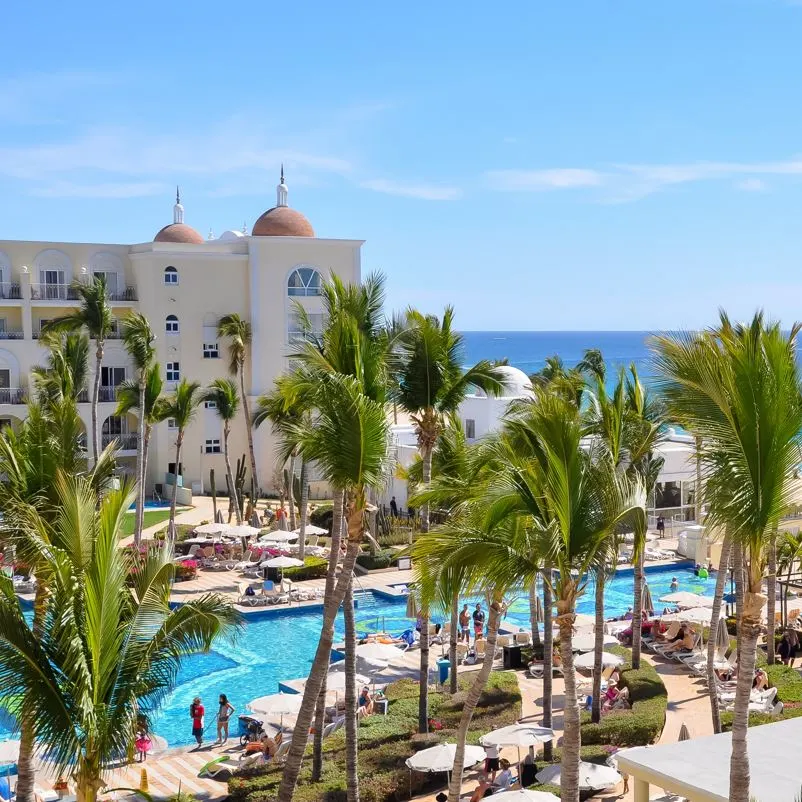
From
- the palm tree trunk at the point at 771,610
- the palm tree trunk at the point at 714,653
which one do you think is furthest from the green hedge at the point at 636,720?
the palm tree trunk at the point at 771,610

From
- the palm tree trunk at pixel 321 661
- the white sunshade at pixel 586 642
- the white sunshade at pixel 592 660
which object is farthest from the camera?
the white sunshade at pixel 586 642

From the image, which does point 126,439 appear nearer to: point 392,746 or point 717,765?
point 392,746

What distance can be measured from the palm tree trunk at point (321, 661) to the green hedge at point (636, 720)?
230 inches

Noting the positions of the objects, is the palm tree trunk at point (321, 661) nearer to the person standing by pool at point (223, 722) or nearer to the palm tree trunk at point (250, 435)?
the person standing by pool at point (223, 722)

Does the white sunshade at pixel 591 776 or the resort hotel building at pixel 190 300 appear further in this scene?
the resort hotel building at pixel 190 300

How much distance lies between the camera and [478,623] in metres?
25.6

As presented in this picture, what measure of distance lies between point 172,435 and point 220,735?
1090 inches

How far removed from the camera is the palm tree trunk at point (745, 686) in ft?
31.1

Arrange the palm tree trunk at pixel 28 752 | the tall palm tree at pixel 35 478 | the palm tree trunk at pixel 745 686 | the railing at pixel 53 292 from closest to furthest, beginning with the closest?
1. the palm tree trunk at pixel 745 686
2. the palm tree trunk at pixel 28 752
3. the tall palm tree at pixel 35 478
4. the railing at pixel 53 292

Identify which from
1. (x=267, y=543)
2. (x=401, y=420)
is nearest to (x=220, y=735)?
(x=267, y=543)

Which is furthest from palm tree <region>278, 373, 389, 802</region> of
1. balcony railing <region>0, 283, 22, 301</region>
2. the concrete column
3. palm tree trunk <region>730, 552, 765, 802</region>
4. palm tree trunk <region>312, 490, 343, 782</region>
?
balcony railing <region>0, 283, 22, 301</region>

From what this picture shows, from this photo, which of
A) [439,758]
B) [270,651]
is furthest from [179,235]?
[439,758]

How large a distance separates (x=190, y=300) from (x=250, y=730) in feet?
95.0

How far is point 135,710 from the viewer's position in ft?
A: 32.2
